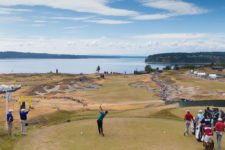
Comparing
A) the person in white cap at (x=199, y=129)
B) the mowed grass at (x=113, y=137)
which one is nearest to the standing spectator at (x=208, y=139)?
the mowed grass at (x=113, y=137)

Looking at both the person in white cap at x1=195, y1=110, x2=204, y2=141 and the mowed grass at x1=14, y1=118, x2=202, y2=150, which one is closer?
the mowed grass at x1=14, y1=118, x2=202, y2=150

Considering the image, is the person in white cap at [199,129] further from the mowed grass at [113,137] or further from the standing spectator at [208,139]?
the standing spectator at [208,139]

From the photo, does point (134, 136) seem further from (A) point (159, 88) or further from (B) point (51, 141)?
(A) point (159, 88)

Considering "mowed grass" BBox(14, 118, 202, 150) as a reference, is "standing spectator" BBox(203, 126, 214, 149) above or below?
above

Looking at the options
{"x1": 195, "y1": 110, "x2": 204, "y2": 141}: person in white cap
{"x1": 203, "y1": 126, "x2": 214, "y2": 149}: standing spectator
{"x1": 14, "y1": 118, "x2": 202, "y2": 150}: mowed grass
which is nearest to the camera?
{"x1": 203, "y1": 126, "x2": 214, "y2": 149}: standing spectator

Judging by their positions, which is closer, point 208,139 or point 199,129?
point 208,139

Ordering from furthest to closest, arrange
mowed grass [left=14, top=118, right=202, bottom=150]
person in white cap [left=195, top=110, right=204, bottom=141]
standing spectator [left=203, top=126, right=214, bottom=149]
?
person in white cap [left=195, top=110, right=204, bottom=141] → mowed grass [left=14, top=118, right=202, bottom=150] → standing spectator [left=203, top=126, right=214, bottom=149]

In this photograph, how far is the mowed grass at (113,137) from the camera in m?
23.7

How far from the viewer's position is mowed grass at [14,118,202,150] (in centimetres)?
2373

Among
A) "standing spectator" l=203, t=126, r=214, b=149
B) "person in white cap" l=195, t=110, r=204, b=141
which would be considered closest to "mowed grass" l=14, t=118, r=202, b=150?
"person in white cap" l=195, t=110, r=204, b=141

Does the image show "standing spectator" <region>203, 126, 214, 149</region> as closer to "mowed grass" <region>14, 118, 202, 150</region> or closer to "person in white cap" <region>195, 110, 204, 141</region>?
"mowed grass" <region>14, 118, 202, 150</region>

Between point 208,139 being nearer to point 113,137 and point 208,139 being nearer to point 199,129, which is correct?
point 199,129

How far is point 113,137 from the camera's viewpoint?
26.3 meters

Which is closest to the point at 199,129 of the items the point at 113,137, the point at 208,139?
the point at 208,139
